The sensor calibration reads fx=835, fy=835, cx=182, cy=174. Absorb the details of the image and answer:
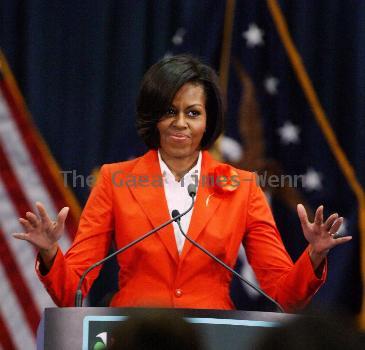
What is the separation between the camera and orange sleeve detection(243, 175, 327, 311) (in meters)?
2.14

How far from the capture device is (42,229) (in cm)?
193

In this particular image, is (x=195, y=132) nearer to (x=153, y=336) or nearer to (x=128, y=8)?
(x=128, y=8)

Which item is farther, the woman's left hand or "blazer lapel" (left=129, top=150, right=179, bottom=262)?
"blazer lapel" (left=129, top=150, right=179, bottom=262)

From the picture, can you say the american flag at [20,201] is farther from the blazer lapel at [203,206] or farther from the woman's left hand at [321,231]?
the woman's left hand at [321,231]

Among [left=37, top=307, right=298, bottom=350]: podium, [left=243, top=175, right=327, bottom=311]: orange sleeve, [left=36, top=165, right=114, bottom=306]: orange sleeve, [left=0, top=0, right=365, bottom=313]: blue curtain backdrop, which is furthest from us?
[left=0, top=0, right=365, bottom=313]: blue curtain backdrop

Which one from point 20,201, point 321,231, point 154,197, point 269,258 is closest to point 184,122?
point 154,197

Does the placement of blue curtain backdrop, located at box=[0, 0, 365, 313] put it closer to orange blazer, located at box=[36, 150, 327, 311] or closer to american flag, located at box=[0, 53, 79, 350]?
american flag, located at box=[0, 53, 79, 350]

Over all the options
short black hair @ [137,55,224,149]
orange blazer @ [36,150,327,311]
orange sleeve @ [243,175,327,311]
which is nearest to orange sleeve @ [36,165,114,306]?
orange blazer @ [36,150,327,311]

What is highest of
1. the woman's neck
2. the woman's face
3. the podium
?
the woman's face

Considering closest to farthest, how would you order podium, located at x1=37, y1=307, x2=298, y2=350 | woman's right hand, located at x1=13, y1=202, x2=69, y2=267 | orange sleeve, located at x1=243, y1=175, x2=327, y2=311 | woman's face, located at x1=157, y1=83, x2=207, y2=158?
podium, located at x1=37, y1=307, x2=298, y2=350 < woman's right hand, located at x1=13, y1=202, x2=69, y2=267 < orange sleeve, located at x1=243, y1=175, x2=327, y2=311 < woman's face, located at x1=157, y1=83, x2=207, y2=158

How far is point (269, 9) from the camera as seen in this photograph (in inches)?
127

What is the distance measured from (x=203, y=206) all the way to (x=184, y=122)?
244 mm

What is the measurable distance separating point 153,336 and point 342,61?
2526 mm

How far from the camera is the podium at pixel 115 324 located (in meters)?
1.53
